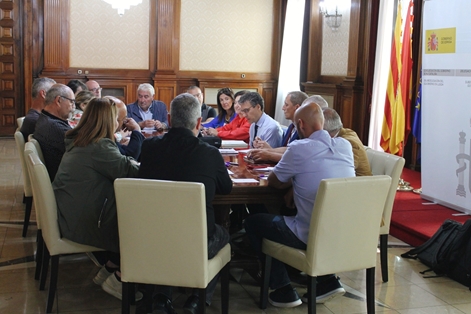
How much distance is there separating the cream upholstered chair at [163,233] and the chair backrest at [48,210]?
0.56 metres

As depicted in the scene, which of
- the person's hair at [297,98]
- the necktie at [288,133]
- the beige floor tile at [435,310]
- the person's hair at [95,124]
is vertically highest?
the person's hair at [297,98]

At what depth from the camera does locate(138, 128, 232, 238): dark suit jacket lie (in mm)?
2889

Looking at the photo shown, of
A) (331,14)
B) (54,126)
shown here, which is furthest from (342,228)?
(331,14)

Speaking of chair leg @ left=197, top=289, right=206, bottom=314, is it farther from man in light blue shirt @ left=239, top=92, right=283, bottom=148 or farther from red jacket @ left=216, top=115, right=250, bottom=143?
red jacket @ left=216, top=115, right=250, bottom=143

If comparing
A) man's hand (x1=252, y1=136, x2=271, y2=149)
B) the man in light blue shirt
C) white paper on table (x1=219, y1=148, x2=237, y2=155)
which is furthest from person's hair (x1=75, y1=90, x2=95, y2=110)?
man's hand (x1=252, y1=136, x2=271, y2=149)

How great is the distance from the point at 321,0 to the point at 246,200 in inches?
257

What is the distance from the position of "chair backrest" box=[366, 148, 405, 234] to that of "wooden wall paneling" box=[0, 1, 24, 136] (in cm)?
775

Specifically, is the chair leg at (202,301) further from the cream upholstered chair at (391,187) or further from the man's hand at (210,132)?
the man's hand at (210,132)

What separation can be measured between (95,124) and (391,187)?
6.31 ft

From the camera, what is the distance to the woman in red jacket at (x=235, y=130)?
224 inches

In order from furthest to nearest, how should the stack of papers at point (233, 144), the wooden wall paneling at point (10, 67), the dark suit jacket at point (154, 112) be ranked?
the wooden wall paneling at point (10, 67) → the dark suit jacket at point (154, 112) → the stack of papers at point (233, 144)

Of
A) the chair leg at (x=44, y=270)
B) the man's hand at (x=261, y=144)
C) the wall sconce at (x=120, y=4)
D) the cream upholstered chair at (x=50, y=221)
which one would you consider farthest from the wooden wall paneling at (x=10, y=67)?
the cream upholstered chair at (x=50, y=221)

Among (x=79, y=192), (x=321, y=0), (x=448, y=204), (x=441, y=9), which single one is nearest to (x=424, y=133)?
(x=448, y=204)

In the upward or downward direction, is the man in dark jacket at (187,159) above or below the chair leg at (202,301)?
above
